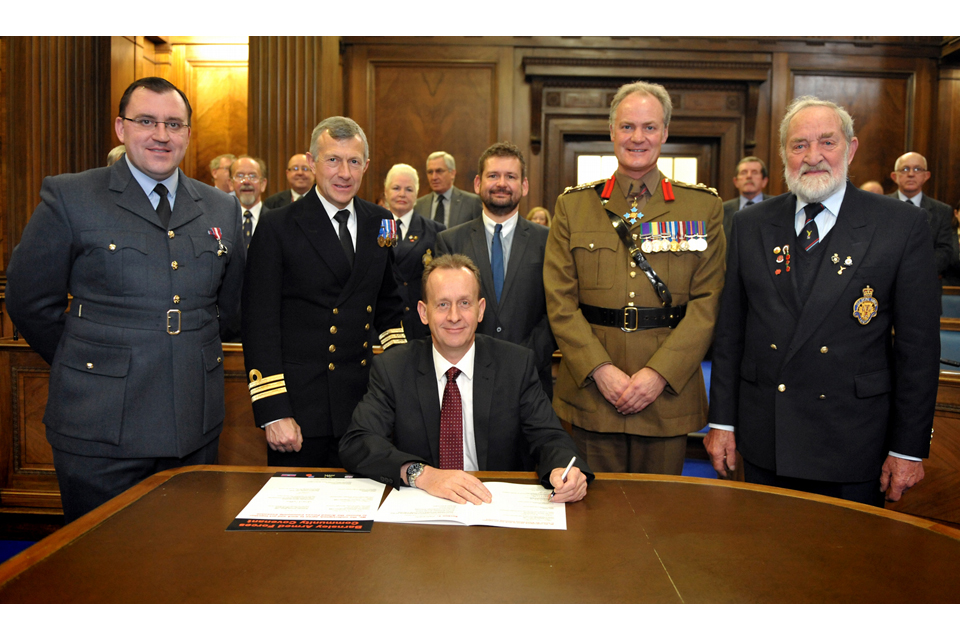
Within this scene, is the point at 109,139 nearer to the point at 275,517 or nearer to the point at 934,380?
the point at 275,517

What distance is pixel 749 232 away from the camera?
220cm

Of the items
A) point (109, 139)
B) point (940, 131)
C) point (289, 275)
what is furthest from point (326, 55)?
point (940, 131)

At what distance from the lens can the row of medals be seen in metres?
2.37

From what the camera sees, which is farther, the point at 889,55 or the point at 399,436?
the point at 889,55

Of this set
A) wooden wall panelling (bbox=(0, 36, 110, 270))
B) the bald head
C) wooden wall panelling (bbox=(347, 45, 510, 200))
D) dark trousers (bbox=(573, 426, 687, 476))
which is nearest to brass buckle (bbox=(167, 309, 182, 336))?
dark trousers (bbox=(573, 426, 687, 476))

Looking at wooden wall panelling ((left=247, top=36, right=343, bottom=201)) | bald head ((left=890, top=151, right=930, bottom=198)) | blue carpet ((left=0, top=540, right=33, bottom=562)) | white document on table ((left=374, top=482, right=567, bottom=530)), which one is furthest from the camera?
wooden wall panelling ((left=247, top=36, right=343, bottom=201))

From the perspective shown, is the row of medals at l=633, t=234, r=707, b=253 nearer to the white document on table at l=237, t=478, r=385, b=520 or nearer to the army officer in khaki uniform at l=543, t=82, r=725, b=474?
the army officer in khaki uniform at l=543, t=82, r=725, b=474

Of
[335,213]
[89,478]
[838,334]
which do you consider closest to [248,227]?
[335,213]

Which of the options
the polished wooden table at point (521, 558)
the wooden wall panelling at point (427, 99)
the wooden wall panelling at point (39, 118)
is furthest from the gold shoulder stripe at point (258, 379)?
the wooden wall panelling at point (427, 99)

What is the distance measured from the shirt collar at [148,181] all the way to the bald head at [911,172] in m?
6.01

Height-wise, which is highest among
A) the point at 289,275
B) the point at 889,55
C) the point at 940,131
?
the point at 889,55

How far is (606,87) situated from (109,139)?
181 inches

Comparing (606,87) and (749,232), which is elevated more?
(606,87)

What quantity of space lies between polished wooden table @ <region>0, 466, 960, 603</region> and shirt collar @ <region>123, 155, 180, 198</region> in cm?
97
